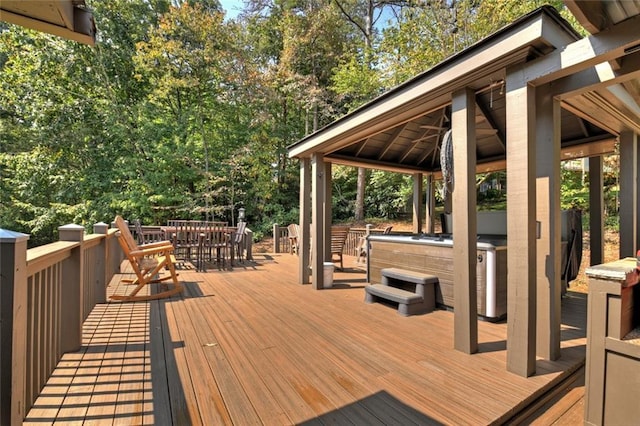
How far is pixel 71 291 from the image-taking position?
8.52 ft

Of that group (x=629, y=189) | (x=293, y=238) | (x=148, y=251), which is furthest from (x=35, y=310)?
(x=293, y=238)

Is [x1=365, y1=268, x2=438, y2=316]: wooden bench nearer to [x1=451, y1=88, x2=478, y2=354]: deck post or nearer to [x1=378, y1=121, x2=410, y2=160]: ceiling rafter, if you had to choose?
[x1=451, y1=88, x2=478, y2=354]: deck post

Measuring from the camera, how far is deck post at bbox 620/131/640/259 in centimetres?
394

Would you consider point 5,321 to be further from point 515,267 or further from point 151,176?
point 151,176

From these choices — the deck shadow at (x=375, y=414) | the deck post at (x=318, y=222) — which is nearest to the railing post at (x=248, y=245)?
the deck post at (x=318, y=222)

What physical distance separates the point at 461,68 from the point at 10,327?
331 centimetres

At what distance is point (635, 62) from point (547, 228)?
4.15ft

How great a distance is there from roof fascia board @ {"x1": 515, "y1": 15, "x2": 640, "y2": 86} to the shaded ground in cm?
178

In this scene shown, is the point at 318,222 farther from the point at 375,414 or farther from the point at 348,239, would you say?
the point at 348,239

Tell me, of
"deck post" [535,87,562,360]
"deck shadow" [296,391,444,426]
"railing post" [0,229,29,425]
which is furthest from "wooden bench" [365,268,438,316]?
"railing post" [0,229,29,425]

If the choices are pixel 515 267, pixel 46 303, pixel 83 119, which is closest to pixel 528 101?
pixel 515 267

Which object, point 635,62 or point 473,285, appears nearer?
point 635,62

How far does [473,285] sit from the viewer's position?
8.55 ft

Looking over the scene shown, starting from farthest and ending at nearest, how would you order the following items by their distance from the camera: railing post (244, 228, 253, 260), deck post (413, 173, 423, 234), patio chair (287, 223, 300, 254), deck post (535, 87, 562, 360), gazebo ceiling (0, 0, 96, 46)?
patio chair (287, 223, 300, 254), railing post (244, 228, 253, 260), deck post (413, 173, 423, 234), deck post (535, 87, 562, 360), gazebo ceiling (0, 0, 96, 46)
